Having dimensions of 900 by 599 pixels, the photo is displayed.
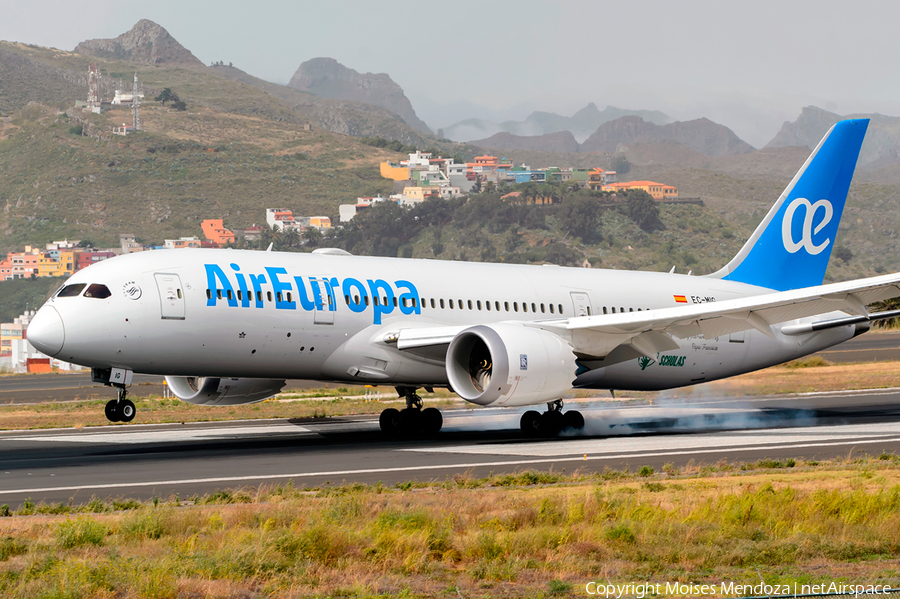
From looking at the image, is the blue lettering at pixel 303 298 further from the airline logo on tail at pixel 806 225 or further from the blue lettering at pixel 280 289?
the airline logo on tail at pixel 806 225

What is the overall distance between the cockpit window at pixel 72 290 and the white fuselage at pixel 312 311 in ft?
0.71

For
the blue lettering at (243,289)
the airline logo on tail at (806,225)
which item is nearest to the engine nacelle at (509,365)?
the blue lettering at (243,289)

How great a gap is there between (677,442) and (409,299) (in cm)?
731

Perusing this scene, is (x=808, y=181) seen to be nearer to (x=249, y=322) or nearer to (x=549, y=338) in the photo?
(x=549, y=338)

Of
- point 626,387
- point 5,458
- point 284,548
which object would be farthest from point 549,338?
point 284,548

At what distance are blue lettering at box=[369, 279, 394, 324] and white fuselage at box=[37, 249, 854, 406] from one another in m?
0.03

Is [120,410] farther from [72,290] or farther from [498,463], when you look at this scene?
[498,463]

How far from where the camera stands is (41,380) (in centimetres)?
6819

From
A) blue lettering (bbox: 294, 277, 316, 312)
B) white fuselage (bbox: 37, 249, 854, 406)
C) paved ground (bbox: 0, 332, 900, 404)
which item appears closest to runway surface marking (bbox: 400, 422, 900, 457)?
white fuselage (bbox: 37, 249, 854, 406)

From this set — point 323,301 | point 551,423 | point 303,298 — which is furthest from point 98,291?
point 551,423

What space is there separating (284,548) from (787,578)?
511cm

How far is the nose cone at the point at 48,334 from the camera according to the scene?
22438 millimetres

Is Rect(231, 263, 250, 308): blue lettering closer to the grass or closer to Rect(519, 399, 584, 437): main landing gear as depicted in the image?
Rect(519, 399, 584, 437): main landing gear

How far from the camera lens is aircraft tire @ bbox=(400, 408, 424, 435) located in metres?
28.4
